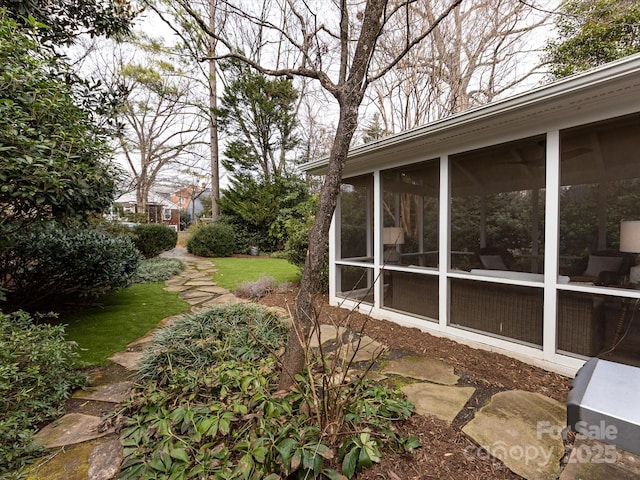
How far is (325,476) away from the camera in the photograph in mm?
1312

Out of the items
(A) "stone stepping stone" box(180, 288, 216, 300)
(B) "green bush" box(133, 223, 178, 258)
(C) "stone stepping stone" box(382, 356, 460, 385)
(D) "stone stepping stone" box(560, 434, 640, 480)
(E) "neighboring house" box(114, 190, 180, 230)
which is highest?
(E) "neighboring house" box(114, 190, 180, 230)

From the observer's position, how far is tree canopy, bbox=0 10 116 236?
80.7 inches

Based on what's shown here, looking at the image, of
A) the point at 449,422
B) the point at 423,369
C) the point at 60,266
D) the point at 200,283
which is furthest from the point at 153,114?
the point at 449,422

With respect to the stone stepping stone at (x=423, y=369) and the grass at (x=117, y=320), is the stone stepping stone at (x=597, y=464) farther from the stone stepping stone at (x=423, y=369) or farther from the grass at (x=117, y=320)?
the grass at (x=117, y=320)

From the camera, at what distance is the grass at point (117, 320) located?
287 centimetres

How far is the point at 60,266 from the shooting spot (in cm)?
376

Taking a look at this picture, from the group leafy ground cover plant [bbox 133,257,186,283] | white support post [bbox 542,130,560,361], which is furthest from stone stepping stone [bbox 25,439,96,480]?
leafy ground cover plant [bbox 133,257,186,283]

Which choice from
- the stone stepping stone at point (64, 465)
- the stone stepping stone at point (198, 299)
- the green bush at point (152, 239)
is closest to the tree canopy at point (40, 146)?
the stone stepping stone at point (64, 465)

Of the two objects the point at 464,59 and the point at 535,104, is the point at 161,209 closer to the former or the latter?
the point at 464,59

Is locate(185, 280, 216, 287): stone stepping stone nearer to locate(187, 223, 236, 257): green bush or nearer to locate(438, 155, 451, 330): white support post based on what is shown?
locate(438, 155, 451, 330): white support post

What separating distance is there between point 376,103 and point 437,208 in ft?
21.5

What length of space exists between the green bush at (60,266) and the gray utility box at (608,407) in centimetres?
442

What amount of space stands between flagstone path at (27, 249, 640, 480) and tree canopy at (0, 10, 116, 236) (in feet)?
4.94

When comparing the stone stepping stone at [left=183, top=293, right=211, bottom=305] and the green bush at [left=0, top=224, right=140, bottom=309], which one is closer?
the green bush at [left=0, top=224, right=140, bottom=309]
